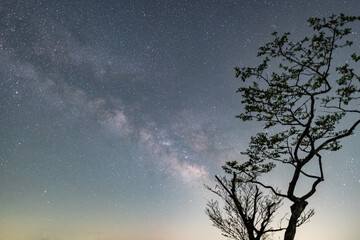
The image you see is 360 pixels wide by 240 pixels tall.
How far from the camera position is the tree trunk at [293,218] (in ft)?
37.4

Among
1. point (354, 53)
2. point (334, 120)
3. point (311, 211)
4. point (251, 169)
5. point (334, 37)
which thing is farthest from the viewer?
point (311, 211)

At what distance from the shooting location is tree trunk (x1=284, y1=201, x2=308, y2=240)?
11.4 meters

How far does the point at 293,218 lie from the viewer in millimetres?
11711

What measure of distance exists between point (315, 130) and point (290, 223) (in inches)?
183

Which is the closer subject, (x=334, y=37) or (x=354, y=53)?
(x=354, y=53)

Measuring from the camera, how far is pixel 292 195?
12.3 m

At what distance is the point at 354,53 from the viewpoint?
10.3 meters

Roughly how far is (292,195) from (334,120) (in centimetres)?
414

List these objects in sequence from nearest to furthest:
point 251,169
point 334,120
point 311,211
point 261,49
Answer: point 261,49 < point 334,120 < point 251,169 < point 311,211

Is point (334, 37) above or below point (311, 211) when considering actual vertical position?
above

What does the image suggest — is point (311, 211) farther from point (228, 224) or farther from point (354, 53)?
point (354, 53)

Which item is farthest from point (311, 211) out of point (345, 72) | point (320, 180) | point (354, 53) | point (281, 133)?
point (354, 53)

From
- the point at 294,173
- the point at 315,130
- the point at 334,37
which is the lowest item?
the point at 294,173

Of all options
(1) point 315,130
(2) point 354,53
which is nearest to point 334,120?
(1) point 315,130
